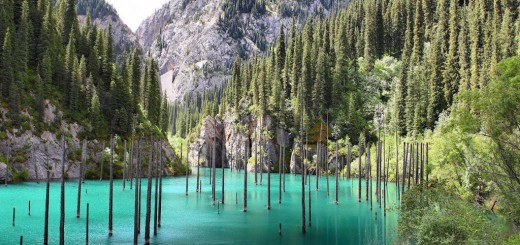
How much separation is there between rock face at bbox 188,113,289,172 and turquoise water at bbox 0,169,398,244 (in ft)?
167

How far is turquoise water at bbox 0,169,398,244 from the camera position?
4219 centimetres

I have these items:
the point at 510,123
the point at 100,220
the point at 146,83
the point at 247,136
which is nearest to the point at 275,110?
the point at 247,136

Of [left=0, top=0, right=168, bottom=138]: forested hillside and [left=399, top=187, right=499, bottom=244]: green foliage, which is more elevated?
[left=0, top=0, right=168, bottom=138]: forested hillside

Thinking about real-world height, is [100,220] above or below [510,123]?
below

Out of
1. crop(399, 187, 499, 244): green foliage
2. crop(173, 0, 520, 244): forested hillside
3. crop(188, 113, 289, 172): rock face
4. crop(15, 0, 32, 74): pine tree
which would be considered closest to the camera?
crop(399, 187, 499, 244): green foliage

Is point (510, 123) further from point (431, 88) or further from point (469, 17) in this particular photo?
point (469, 17)

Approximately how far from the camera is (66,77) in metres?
116

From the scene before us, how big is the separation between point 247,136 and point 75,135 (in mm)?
62791

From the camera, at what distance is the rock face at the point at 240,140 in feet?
471

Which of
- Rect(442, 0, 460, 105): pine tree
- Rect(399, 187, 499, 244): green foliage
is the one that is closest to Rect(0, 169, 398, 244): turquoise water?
Rect(399, 187, 499, 244): green foliage

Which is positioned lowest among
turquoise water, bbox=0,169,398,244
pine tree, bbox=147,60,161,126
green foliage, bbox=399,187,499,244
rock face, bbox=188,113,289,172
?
turquoise water, bbox=0,169,398,244

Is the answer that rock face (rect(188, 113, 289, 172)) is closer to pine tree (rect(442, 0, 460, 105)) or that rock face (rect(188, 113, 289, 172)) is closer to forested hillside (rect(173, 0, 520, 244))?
forested hillside (rect(173, 0, 520, 244))

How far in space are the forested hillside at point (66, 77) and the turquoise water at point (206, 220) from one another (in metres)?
27.9

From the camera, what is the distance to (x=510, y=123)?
31.9m
